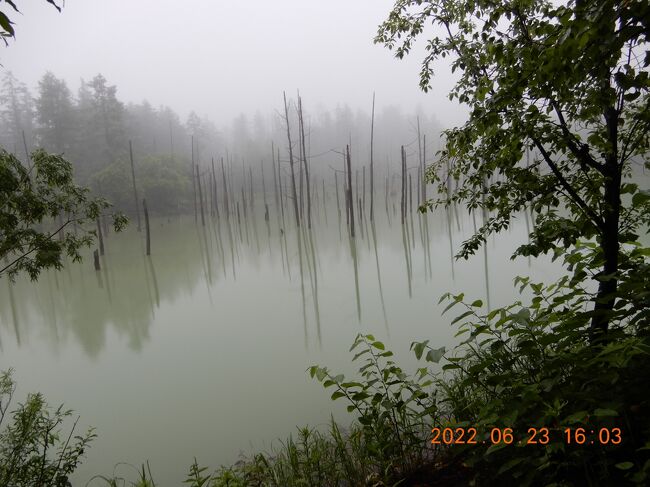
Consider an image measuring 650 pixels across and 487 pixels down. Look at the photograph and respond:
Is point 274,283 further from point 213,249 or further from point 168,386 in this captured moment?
point 213,249

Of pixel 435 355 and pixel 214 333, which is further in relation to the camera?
pixel 214 333

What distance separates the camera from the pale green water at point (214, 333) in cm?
335

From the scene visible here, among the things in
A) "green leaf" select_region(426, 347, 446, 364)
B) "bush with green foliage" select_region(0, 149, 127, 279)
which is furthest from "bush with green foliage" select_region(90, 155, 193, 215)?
"green leaf" select_region(426, 347, 446, 364)

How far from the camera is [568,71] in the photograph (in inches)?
44.4

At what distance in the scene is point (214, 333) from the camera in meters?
5.65

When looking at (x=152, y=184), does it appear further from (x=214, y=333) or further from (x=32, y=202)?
(x=32, y=202)

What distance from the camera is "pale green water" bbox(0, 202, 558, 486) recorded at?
3346mm

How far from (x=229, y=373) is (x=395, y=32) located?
369 centimetres

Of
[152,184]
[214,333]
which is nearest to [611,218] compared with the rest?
[214,333]
